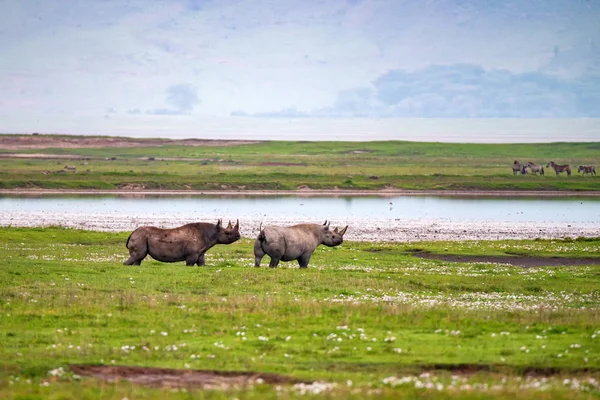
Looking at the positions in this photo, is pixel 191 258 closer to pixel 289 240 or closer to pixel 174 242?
pixel 174 242

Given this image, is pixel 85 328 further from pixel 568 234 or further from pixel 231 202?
pixel 231 202

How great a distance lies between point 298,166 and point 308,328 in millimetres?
119235

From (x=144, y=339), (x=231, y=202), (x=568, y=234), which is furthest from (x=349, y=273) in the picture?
(x=231, y=202)

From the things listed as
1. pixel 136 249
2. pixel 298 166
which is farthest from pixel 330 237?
pixel 298 166

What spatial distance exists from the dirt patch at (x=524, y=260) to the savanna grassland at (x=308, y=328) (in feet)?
14.9

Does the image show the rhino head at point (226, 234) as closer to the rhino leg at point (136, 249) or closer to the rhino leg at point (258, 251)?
the rhino leg at point (258, 251)

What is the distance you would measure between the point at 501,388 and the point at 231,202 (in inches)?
2703

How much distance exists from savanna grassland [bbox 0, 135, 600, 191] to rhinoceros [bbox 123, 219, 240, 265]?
67.5 metres

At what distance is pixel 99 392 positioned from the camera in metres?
12.1

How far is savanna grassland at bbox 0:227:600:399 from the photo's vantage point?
12.7 meters

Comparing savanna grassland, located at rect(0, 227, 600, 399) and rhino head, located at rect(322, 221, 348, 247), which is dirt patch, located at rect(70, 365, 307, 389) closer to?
savanna grassland, located at rect(0, 227, 600, 399)

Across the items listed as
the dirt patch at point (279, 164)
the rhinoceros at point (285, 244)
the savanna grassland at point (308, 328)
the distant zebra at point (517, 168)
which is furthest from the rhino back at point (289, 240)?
the dirt patch at point (279, 164)

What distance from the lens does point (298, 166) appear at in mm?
136250

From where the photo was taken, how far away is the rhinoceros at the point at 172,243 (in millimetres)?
29078
